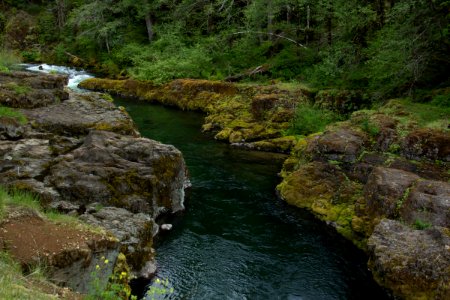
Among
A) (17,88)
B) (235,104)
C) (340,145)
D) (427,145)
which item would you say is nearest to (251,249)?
(340,145)

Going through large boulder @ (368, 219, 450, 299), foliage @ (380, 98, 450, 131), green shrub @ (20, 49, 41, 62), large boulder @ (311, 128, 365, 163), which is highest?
green shrub @ (20, 49, 41, 62)

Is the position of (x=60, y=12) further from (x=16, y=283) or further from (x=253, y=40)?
(x=16, y=283)

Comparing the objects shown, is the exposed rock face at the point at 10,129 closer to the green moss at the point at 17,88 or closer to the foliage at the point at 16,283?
the green moss at the point at 17,88

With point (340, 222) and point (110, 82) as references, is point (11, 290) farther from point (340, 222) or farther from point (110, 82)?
point (110, 82)

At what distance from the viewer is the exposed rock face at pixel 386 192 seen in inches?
402

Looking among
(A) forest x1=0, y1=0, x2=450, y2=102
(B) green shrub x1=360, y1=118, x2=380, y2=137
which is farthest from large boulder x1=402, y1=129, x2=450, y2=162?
(A) forest x1=0, y1=0, x2=450, y2=102

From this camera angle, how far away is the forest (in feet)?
63.4

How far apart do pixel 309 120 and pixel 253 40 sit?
15.1m

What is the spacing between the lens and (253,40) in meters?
36.1

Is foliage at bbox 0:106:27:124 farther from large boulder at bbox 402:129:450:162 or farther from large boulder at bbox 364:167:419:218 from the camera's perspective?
large boulder at bbox 402:129:450:162

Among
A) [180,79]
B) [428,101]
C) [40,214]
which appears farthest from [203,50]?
[40,214]

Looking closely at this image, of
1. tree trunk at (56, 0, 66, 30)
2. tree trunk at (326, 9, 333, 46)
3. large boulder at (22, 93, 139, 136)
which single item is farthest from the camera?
tree trunk at (56, 0, 66, 30)

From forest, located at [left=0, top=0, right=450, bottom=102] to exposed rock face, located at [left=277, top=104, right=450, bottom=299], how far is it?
3.71m

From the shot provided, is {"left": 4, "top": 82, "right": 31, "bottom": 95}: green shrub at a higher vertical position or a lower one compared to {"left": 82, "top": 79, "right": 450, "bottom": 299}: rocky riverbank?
higher
